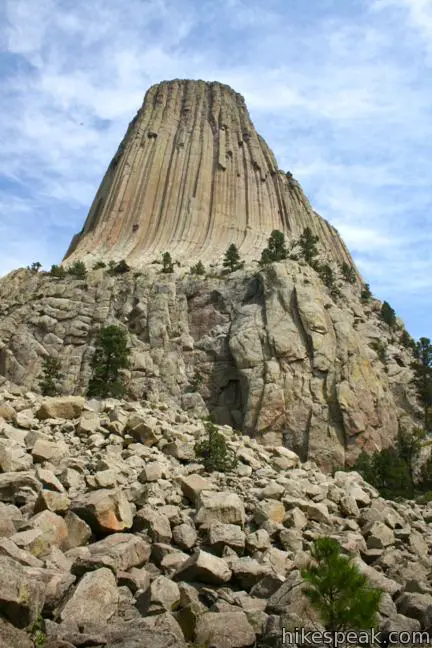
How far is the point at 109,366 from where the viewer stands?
127ft

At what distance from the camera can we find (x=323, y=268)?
62500 mm

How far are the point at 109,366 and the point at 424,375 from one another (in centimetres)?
3129

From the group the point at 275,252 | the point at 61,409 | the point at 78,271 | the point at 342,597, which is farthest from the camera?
the point at 78,271

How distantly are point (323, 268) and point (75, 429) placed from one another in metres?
48.0

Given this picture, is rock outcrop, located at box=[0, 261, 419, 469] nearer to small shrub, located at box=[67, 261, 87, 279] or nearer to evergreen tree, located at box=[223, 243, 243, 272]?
small shrub, located at box=[67, 261, 87, 279]

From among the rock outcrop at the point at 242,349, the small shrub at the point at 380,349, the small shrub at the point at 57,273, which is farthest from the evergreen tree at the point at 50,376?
the small shrub at the point at 380,349

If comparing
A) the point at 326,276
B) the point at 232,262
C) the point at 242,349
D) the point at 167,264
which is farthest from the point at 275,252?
the point at 242,349

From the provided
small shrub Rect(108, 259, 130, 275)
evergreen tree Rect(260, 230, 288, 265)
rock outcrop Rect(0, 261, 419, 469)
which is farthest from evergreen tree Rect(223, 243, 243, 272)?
small shrub Rect(108, 259, 130, 275)

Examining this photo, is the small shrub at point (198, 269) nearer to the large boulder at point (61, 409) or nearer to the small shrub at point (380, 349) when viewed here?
the small shrub at point (380, 349)

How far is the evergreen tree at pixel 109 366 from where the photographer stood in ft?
120

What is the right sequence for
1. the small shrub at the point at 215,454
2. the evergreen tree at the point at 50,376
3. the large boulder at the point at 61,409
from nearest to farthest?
the small shrub at the point at 215,454
the large boulder at the point at 61,409
the evergreen tree at the point at 50,376

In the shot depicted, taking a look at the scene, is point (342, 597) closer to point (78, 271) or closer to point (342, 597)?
point (342, 597)

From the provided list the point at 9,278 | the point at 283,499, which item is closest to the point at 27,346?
the point at 9,278

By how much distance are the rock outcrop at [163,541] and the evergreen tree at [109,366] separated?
15290 mm
